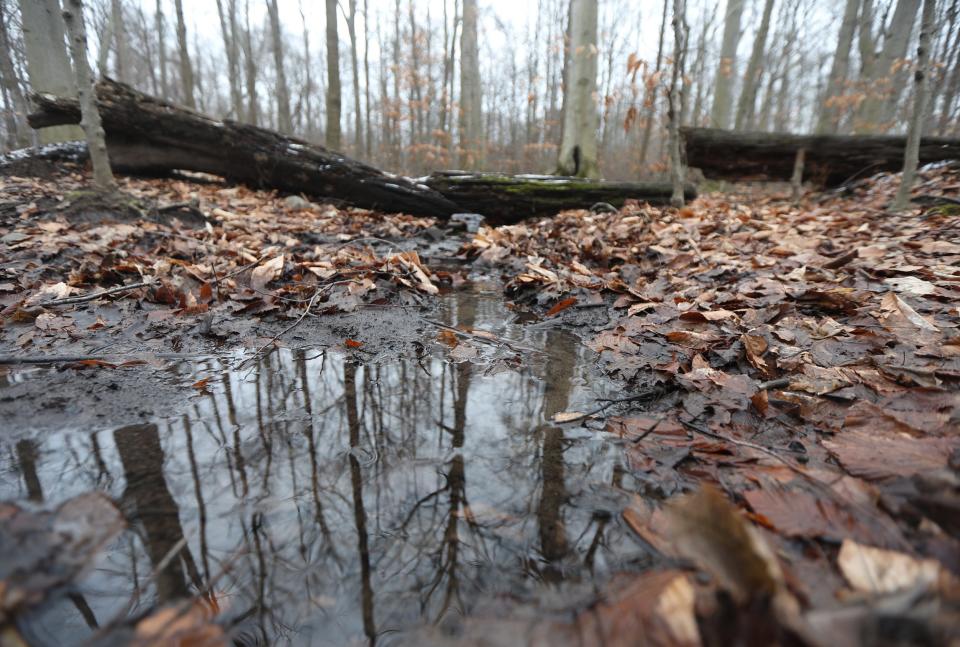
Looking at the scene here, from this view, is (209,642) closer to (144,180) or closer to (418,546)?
(418,546)

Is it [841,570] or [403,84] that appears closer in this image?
[841,570]

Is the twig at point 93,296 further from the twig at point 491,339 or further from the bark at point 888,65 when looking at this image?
the bark at point 888,65

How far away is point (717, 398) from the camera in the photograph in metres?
1.62

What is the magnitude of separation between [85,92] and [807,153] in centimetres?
871

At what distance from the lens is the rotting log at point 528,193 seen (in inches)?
244

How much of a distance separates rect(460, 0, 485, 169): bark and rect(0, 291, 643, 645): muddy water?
39.1 ft

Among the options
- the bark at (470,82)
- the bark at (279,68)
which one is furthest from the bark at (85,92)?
the bark at (279,68)

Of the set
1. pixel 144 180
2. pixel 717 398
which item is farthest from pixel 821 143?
pixel 144 180

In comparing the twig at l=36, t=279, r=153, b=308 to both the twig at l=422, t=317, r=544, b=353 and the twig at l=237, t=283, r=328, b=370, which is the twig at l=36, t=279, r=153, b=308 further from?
the twig at l=422, t=317, r=544, b=353

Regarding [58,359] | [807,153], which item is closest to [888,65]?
[807,153]

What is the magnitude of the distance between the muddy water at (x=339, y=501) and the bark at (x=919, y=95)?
4153 millimetres

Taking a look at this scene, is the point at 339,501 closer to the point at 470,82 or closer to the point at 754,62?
the point at 470,82

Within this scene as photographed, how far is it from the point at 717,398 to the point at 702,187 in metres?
11.2

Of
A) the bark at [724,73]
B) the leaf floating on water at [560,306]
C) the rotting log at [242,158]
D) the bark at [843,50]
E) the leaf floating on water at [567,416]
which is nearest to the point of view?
the leaf floating on water at [567,416]
